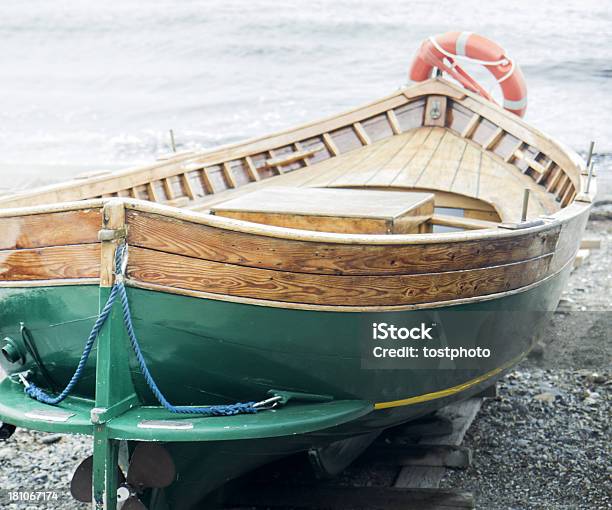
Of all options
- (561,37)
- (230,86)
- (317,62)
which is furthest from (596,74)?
(230,86)

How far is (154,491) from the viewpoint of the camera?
3.66 metres

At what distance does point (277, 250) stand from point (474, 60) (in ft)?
20.6

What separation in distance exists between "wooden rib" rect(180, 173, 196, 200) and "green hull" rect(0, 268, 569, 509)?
2177 mm

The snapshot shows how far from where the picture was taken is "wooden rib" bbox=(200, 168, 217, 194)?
232 inches

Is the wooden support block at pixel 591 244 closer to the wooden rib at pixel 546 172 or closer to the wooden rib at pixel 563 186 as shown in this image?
the wooden rib at pixel 546 172

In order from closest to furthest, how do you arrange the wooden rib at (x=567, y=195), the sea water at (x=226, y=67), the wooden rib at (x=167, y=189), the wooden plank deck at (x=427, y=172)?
the wooden rib at (x=167, y=189) < the wooden rib at (x=567, y=195) < the wooden plank deck at (x=427, y=172) < the sea water at (x=226, y=67)

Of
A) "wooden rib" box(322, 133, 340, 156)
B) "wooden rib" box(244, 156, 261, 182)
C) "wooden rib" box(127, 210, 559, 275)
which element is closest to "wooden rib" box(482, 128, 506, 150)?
"wooden rib" box(322, 133, 340, 156)

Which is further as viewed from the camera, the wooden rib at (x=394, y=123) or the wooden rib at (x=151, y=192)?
the wooden rib at (x=394, y=123)

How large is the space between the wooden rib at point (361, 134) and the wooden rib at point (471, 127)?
2.88ft

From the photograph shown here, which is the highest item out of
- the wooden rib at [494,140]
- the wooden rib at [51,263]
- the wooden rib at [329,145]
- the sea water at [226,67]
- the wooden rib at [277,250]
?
the wooden rib at [277,250]

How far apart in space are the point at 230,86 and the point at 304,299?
73.4 ft

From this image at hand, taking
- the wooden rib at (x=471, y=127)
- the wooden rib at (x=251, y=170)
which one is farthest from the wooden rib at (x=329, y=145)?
the wooden rib at (x=471, y=127)

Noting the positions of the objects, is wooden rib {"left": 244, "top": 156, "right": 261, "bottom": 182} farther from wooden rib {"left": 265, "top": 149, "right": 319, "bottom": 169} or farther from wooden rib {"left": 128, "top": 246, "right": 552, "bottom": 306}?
wooden rib {"left": 128, "top": 246, "right": 552, "bottom": 306}

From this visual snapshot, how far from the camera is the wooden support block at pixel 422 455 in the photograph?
4.48 m
